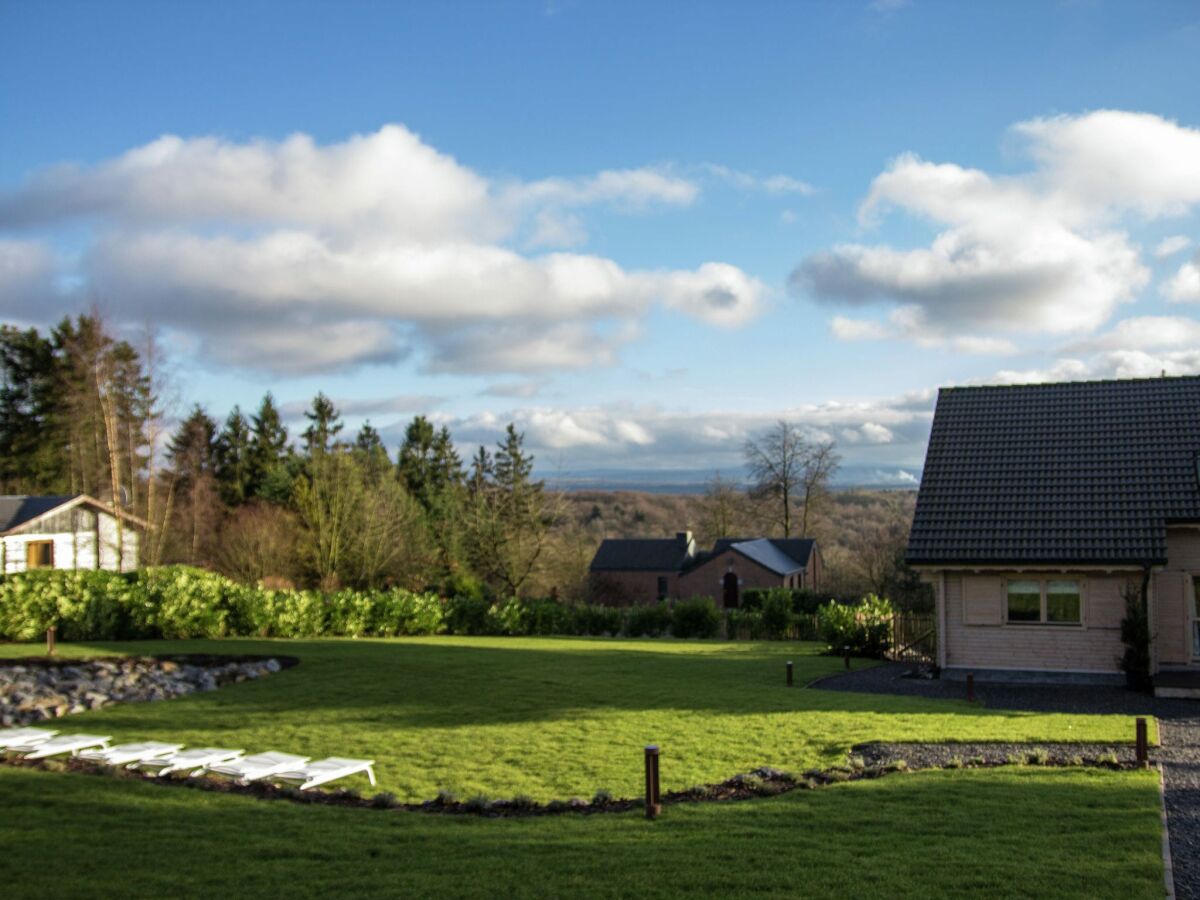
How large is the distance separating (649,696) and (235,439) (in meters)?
53.7

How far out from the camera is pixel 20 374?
55.6 metres

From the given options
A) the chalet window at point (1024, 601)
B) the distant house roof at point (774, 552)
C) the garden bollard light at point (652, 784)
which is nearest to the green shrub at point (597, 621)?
the chalet window at point (1024, 601)

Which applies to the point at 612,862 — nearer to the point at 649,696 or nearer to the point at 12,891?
the point at 12,891

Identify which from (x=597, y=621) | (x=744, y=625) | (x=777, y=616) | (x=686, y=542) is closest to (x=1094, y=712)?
(x=777, y=616)

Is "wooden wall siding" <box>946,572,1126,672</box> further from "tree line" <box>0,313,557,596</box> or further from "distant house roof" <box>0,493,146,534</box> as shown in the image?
"distant house roof" <box>0,493,146,534</box>

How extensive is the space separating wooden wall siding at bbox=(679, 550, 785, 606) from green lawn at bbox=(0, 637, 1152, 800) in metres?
34.1

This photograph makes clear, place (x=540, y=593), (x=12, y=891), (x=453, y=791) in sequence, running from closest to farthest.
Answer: (x=12, y=891) → (x=453, y=791) → (x=540, y=593)

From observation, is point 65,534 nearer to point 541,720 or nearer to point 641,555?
point 541,720

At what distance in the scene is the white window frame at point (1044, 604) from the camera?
747 inches

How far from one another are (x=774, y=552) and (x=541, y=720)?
46.5 m

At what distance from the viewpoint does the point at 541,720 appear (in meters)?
14.9

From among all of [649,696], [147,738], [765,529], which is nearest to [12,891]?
[147,738]

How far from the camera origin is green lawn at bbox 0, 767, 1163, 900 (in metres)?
6.95

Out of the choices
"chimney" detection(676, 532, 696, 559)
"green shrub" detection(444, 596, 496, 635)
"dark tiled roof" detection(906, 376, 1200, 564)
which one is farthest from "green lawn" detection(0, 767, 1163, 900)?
"chimney" detection(676, 532, 696, 559)
